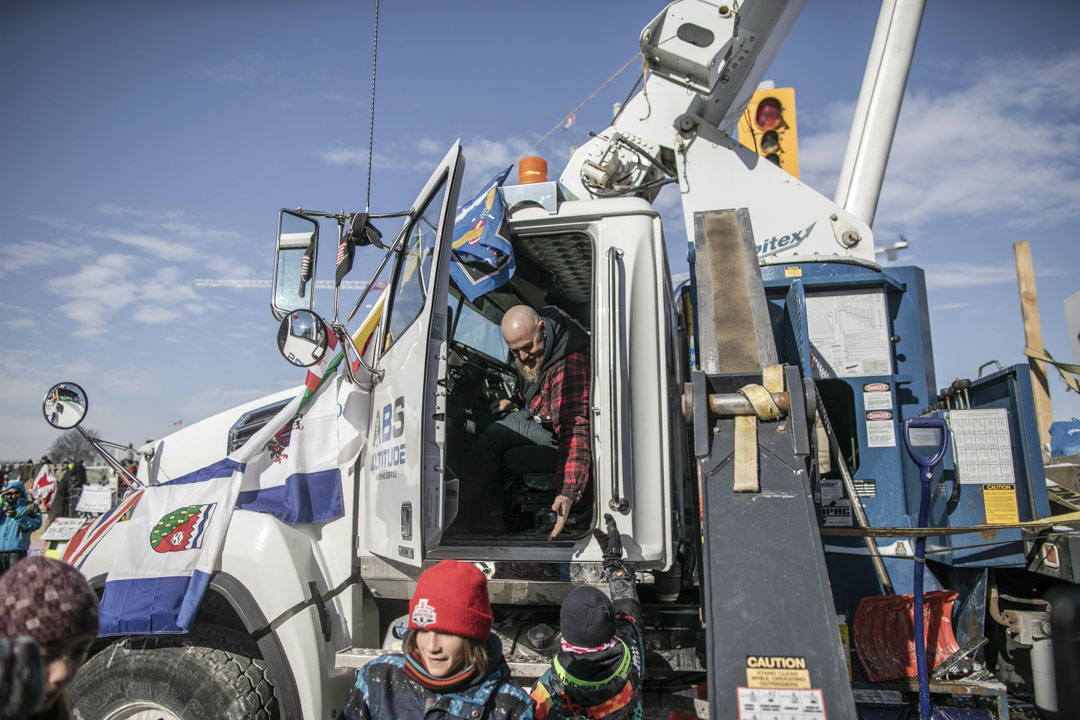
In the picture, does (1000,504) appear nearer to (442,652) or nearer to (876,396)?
(876,396)

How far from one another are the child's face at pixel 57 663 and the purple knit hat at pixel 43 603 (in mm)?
14

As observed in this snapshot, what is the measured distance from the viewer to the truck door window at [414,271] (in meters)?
3.08

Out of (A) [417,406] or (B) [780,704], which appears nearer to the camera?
(B) [780,704]

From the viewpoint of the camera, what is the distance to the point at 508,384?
454 cm

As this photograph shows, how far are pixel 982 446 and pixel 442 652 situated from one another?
284 cm

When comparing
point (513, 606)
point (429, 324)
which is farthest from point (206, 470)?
point (513, 606)

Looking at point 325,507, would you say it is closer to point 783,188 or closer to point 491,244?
point 491,244

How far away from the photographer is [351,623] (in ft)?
10.2

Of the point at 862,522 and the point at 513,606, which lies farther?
the point at 862,522

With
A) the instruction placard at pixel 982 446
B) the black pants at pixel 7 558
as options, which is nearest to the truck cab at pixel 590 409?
the instruction placard at pixel 982 446

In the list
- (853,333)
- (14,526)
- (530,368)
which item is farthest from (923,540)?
(14,526)

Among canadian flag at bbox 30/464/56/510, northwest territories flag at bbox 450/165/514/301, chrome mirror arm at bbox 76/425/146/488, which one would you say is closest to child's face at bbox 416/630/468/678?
northwest territories flag at bbox 450/165/514/301

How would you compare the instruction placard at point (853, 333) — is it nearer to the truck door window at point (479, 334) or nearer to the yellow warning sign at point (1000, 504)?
the yellow warning sign at point (1000, 504)

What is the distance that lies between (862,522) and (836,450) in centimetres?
37
